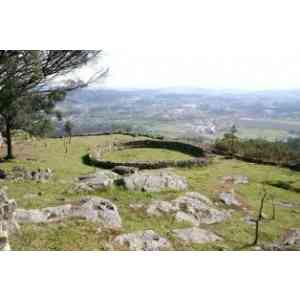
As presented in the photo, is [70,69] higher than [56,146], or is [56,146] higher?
[70,69]

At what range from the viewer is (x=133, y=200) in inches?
728

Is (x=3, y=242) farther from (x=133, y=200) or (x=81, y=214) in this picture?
(x=133, y=200)

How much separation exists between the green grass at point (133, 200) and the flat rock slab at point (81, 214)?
0.49 meters

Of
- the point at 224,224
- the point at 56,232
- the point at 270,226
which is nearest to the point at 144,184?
the point at 224,224

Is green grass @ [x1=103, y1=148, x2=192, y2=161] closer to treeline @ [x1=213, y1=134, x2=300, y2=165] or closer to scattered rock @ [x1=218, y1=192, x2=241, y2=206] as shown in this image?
treeline @ [x1=213, y1=134, x2=300, y2=165]

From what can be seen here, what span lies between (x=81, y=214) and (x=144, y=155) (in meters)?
21.0

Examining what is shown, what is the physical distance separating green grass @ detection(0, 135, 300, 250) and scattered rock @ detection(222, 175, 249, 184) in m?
0.52

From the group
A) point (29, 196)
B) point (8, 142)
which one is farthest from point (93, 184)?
point (8, 142)

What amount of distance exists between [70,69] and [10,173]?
7.35m

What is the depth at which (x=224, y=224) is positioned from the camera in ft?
55.4

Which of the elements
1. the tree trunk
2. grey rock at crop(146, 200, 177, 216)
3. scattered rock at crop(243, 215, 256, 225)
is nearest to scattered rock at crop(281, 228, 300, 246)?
scattered rock at crop(243, 215, 256, 225)

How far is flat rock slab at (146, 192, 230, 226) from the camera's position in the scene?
16.9 meters

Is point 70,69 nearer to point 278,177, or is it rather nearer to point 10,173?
point 10,173

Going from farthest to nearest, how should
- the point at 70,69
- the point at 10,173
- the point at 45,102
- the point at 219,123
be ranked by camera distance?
the point at 219,123, the point at 45,102, the point at 10,173, the point at 70,69
